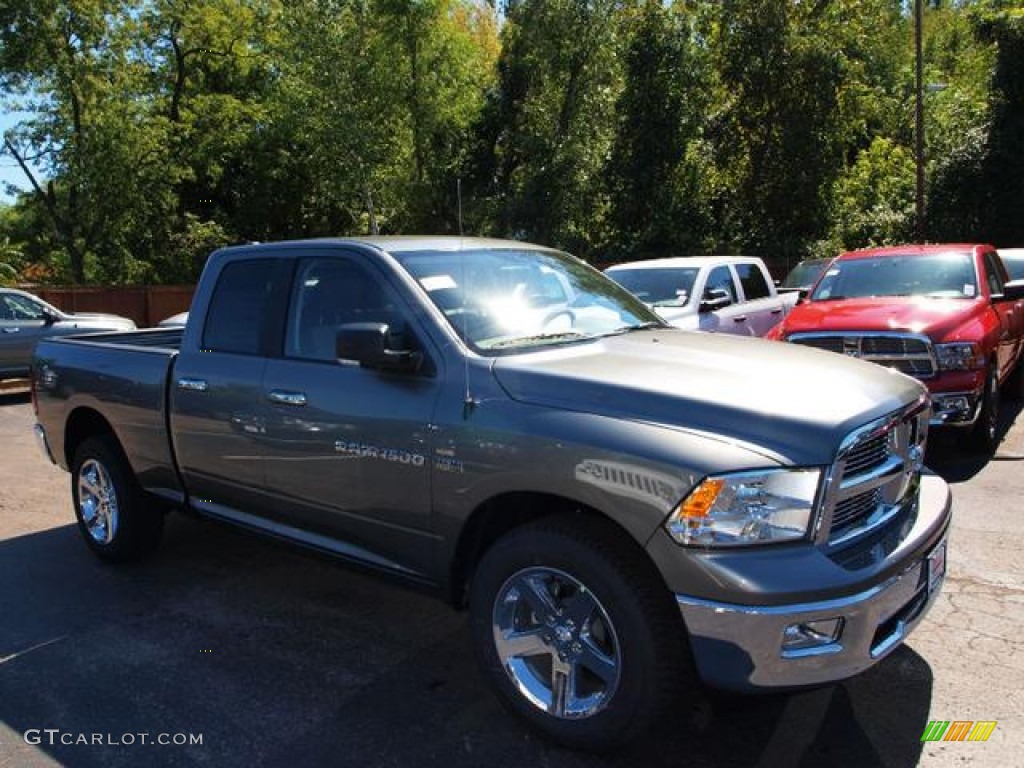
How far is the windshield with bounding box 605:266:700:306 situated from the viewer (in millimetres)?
9203

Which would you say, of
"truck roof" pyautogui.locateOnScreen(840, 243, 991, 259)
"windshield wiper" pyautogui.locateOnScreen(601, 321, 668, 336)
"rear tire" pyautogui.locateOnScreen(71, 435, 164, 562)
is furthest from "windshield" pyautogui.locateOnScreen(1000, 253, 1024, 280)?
"rear tire" pyautogui.locateOnScreen(71, 435, 164, 562)

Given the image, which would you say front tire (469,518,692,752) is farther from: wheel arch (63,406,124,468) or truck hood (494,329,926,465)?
wheel arch (63,406,124,468)

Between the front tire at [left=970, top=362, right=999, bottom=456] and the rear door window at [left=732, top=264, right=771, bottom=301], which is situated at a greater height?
the rear door window at [left=732, top=264, right=771, bottom=301]

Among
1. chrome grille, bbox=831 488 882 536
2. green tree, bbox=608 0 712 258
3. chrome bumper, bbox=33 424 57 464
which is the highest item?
green tree, bbox=608 0 712 258

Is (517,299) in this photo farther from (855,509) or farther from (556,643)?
(855,509)

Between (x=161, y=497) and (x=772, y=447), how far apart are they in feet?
11.9

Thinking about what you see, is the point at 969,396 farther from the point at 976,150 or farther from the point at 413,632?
the point at 976,150

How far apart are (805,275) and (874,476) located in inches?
515

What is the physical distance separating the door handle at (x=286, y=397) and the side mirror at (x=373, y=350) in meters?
0.53

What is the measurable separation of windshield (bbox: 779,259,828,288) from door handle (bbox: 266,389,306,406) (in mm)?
12196

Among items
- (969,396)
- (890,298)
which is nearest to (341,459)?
(969,396)

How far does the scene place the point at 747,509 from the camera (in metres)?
2.65

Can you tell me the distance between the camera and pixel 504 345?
353 centimetres

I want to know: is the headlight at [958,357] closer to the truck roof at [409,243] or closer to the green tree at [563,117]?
the truck roof at [409,243]
